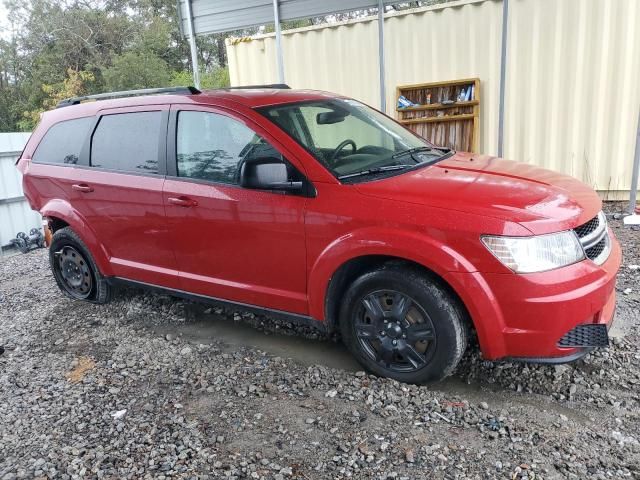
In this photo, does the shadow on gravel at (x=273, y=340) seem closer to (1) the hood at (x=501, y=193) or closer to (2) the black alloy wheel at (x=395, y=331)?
(2) the black alloy wheel at (x=395, y=331)

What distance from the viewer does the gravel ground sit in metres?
2.62

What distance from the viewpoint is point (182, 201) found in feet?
12.5

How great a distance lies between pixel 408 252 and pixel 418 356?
0.65 m

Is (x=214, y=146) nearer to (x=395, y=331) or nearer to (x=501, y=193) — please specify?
(x=395, y=331)

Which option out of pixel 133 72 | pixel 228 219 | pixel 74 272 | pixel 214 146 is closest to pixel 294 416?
pixel 228 219

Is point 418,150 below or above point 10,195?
above

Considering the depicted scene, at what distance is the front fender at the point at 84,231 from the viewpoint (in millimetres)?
4590

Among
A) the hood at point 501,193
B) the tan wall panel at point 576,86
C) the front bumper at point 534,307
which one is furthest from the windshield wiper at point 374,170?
the tan wall panel at point 576,86

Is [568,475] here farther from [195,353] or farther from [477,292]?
[195,353]

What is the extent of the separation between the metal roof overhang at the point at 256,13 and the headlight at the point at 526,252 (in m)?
4.39

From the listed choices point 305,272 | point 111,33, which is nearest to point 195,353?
point 305,272

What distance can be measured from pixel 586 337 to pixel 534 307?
413mm

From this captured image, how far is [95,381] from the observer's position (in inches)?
142

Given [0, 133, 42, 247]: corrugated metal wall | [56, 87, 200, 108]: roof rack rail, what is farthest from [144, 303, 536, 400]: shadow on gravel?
[0, 133, 42, 247]: corrugated metal wall
